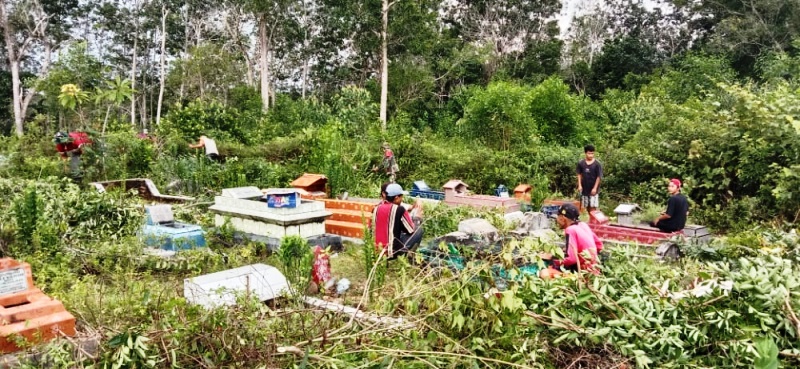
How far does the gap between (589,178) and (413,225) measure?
4753mm

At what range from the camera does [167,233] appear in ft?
26.0

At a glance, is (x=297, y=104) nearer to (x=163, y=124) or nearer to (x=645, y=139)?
(x=163, y=124)

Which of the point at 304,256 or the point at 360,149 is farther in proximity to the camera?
the point at 360,149

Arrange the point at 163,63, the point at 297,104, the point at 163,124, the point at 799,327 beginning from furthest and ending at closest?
1. the point at 163,63
2. the point at 297,104
3. the point at 163,124
4. the point at 799,327

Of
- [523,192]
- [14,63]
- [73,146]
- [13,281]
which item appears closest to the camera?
[13,281]

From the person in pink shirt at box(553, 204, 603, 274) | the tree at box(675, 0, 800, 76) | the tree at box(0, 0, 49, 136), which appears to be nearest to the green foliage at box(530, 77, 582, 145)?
the person in pink shirt at box(553, 204, 603, 274)

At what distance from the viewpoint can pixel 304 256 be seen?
6.16m

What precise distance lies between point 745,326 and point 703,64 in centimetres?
2153

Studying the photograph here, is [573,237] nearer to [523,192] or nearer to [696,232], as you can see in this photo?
[696,232]

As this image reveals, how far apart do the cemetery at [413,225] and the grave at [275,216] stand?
36 mm

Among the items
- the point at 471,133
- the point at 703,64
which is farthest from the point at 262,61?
the point at 703,64

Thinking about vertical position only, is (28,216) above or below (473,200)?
above

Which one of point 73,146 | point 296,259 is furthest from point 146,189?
point 296,259

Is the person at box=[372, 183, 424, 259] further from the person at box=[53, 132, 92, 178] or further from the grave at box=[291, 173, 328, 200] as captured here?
the person at box=[53, 132, 92, 178]
